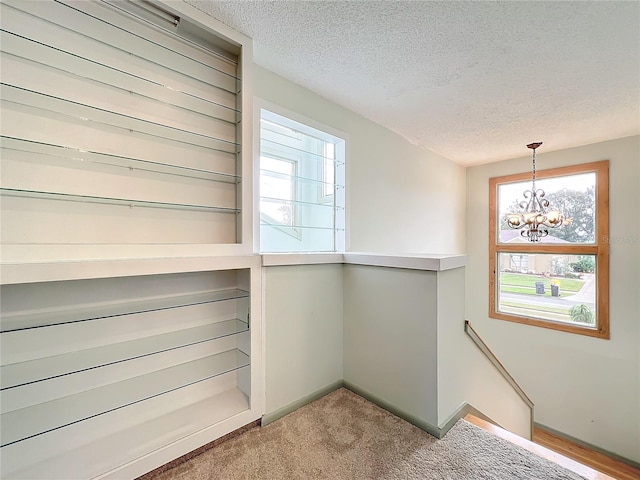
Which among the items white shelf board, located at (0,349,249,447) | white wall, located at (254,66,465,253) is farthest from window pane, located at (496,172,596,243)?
white shelf board, located at (0,349,249,447)

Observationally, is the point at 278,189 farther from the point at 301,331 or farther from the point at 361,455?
the point at 361,455

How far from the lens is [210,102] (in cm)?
149

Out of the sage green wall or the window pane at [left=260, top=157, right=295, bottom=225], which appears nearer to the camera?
the sage green wall

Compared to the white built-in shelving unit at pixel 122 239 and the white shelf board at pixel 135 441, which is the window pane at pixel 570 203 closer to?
the white built-in shelving unit at pixel 122 239

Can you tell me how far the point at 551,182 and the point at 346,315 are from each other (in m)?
3.54

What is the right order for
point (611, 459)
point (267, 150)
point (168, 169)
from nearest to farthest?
1. point (168, 169)
2. point (267, 150)
3. point (611, 459)

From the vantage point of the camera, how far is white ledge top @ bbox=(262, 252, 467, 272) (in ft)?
4.60

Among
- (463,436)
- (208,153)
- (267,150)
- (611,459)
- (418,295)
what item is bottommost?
(611,459)

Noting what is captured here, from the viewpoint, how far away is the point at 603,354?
120 inches

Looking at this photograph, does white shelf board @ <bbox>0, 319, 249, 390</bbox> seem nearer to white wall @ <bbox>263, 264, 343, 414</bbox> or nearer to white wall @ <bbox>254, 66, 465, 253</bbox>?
white wall @ <bbox>263, 264, 343, 414</bbox>

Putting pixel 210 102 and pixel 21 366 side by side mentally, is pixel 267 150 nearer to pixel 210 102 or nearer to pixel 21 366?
pixel 210 102

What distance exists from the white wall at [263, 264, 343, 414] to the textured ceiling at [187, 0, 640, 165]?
51.6 inches

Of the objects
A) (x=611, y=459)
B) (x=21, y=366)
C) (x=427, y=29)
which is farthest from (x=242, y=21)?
(x=611, y=459)

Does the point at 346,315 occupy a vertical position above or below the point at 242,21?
below
